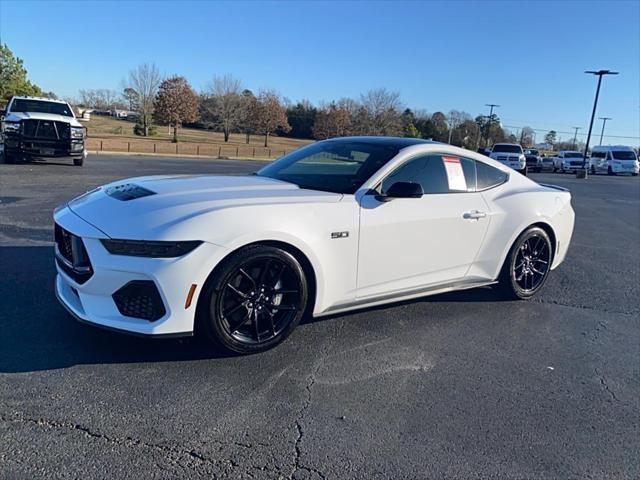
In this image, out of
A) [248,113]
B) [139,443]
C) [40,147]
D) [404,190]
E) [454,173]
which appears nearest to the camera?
[139,443]

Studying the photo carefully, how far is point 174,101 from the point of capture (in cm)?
6006

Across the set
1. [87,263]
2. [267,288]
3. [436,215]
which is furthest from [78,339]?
[436,215]

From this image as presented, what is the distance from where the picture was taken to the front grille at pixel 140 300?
2795mm

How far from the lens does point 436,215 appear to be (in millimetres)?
3857

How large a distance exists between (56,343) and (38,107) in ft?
46.0

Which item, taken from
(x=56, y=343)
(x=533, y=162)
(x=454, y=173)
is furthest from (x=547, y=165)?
(x=56, y=343)

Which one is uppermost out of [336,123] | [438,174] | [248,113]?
[248,113]

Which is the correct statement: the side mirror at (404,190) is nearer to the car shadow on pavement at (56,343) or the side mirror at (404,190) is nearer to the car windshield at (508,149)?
the car shadow on pavement at (56,343)

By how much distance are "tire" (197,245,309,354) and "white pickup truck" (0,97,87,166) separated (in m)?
13.3

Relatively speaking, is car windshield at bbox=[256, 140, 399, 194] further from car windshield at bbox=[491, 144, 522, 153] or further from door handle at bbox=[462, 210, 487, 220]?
car windshield at bbox=[491, 144, 522, 153]

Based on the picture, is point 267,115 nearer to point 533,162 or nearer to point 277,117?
point 277,117

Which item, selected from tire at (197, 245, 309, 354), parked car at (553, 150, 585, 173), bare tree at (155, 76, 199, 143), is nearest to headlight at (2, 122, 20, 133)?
tire at (197, 245, 309, 354)

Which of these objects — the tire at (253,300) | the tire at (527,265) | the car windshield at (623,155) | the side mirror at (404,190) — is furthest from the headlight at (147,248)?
the car windshield at (623,155)

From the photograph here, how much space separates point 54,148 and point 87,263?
1312cm
